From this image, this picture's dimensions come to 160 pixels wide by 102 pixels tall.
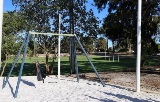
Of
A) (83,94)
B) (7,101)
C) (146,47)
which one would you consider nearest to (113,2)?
(146,47)

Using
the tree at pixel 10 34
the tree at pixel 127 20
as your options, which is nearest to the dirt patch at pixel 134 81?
the tree at pixel 127 20

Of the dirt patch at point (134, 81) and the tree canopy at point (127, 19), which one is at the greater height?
the tree canopy at point (127, 19)

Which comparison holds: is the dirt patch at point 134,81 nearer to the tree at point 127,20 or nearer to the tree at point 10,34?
the tree at point 127,20

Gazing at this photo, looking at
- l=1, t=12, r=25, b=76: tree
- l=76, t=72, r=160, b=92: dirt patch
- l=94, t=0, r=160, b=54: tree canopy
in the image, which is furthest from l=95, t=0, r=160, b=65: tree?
l=1, t=12, r=25, b=76: tree

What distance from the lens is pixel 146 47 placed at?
17.6 meters

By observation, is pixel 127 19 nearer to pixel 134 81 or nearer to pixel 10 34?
pixel 134 81

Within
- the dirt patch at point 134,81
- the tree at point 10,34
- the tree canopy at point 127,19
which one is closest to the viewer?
the dirt patch at point 134,81

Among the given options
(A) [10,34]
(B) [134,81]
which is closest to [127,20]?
(B) [134,81]

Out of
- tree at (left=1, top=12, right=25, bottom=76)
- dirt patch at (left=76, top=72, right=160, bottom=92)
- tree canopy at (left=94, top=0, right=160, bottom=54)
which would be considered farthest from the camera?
tree canopy at (left=94, top=0, right=160, bottom=54)

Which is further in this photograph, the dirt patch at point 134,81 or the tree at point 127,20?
the tree at point 127,20

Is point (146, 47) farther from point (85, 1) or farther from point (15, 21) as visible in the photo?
point (15, 21)

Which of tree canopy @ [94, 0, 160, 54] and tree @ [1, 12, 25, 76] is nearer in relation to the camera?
tree @ [1, 12, 25, 76]

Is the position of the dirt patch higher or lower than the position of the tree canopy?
lower

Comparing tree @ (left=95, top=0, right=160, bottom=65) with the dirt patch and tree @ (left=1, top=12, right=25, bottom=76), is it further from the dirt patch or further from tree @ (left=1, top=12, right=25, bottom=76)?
tree @ (left=1, top=12, right=25, bottom=76)
